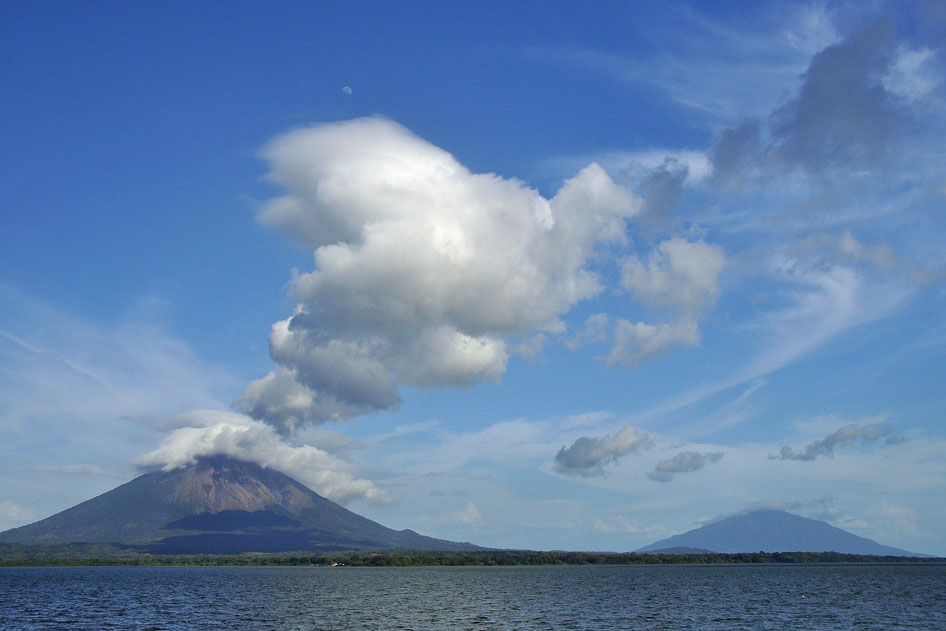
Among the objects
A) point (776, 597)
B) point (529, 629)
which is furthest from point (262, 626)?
point (776, 597)

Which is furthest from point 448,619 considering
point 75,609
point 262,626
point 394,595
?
point 75,609

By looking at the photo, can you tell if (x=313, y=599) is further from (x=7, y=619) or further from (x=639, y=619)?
(x=639, y=619)

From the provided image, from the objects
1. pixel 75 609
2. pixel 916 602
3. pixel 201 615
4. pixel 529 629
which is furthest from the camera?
pixel 916 602

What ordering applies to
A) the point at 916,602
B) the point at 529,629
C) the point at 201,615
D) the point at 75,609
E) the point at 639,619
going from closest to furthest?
the point at 529,629
the point at 639,619
the point at 201,615
the point at 75,609
the point at 916,602

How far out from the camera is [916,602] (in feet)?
417

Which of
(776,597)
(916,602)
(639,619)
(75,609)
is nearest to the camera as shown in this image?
(639,619)

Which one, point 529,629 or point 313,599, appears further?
point 313,599

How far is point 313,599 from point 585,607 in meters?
50.5

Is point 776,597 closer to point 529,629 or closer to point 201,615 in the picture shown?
point 529,629

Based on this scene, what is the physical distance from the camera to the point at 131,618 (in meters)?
96.1

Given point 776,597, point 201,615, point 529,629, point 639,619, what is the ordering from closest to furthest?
point 529,629 → point 639,619 → point 201,615 → point 776,597

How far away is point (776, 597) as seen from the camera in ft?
451

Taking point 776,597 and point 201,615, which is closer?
point 201,615

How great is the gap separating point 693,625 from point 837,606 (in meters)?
44.6
